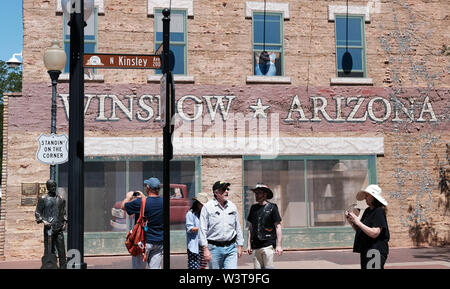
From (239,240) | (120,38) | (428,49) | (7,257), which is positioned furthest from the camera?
(428,49)

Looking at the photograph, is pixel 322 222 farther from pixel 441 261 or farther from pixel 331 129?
pixel 441 261

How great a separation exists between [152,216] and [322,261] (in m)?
7.80

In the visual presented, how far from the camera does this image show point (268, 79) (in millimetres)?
17672

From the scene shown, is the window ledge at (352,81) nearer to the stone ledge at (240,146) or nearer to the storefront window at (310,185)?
the stone ledge at (240,146)

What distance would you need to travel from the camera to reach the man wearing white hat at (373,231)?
6676 mm

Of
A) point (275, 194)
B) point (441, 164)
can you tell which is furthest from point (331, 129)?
point (441, 164)

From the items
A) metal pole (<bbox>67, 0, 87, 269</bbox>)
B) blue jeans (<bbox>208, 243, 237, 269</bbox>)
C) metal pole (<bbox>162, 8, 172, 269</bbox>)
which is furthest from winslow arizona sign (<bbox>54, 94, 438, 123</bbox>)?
metal pole (<bbox>162, 8, 172, 269</bbox>)

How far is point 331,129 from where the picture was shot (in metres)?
17.8

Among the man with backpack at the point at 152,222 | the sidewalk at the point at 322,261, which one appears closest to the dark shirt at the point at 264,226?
the man with backpack at the point at 152,222

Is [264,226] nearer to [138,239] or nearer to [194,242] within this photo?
[194,242]

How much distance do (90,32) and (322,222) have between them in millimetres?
9391

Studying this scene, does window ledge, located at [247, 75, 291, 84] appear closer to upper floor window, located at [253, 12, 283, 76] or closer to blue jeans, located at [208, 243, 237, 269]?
upper floor window, located at [253, 12, 283, 76]

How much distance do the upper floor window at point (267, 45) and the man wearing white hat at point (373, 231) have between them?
11.4m

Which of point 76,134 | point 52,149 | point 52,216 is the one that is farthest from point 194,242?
point 52,216
